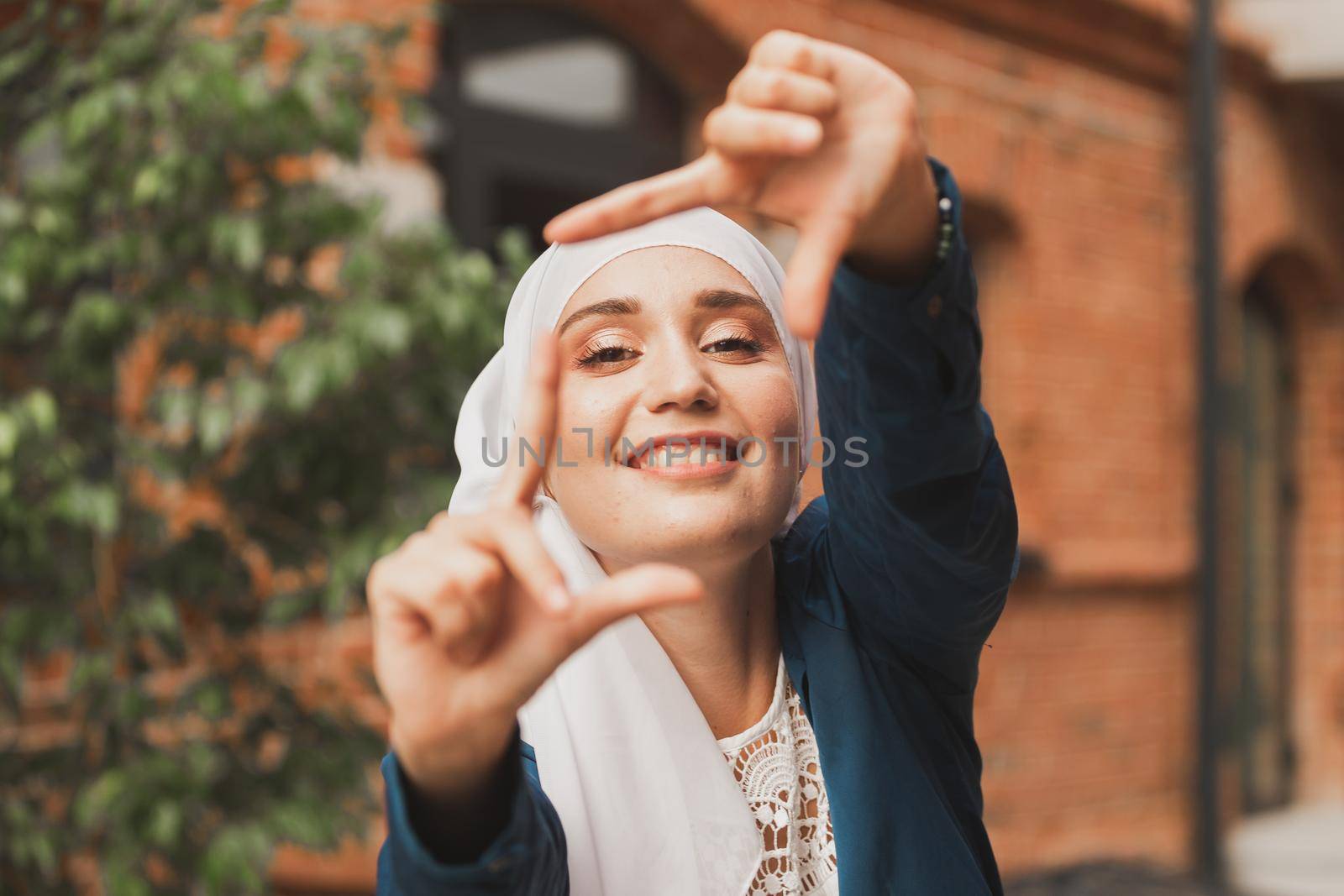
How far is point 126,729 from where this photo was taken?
7.45ft

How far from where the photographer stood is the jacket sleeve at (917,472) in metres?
0.91

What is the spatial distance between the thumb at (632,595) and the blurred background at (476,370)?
1.43 metres

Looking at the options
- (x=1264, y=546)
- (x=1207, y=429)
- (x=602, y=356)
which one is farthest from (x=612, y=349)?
(x=1264, y=546)

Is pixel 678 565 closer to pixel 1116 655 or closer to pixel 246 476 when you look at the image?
pixel 246 476

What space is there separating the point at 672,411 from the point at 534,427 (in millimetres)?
201

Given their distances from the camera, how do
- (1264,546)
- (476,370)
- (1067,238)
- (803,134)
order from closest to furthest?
(803,134) → (476,370) → (1067,238) → (1264,546)

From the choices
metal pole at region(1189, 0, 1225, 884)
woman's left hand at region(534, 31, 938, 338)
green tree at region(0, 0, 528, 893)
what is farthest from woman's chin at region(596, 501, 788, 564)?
metal pole at region(1189, 0, 1225, 884)

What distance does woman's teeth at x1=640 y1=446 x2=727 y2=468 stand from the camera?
38.2 inches

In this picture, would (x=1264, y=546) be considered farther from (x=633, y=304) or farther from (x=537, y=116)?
(x=633, y=304)

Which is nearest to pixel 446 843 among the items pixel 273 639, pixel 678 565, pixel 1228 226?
pixel 678 565

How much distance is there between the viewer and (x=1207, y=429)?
520 cm

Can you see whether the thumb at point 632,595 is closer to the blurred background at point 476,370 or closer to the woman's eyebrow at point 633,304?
the woman's eyebrow at point 633,304

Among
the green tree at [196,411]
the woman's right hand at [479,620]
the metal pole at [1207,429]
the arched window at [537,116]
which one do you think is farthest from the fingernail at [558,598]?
the metal pole at [1207,429]

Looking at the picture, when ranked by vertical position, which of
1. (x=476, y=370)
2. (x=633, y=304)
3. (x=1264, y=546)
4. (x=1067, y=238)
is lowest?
(x=1264, y=546)
